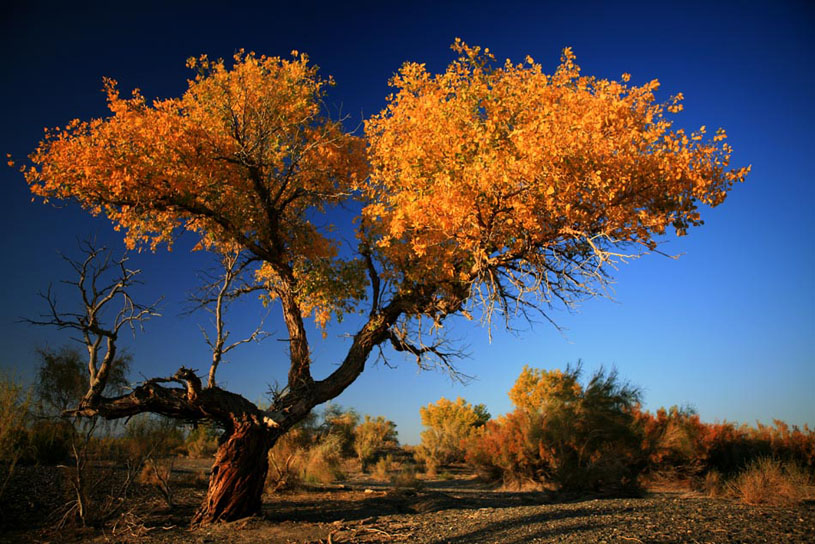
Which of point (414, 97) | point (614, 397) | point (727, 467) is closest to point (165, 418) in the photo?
point (414, 97)

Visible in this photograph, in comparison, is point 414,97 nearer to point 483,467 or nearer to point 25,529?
point 25,529

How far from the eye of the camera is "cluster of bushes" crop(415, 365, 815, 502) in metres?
12.8

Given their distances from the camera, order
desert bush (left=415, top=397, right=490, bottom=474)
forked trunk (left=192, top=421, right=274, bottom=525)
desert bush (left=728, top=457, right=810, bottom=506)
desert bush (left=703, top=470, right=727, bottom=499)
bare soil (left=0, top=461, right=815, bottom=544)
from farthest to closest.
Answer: desert bush (left=415, top=397, right=490, bottom=474) < desert bush (left=703, top=470, right=727, bottom=499) < desert bush (left=728, top=457, right=810, bottom=506) < forked trunk (left=192, top=421, right=274, bottom=525) < bare soil (left=0, top=461, right=815, bottom=544)

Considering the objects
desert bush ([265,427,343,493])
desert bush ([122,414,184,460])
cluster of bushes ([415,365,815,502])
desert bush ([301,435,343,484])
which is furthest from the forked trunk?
cluster of bushes ([415,365,815,502])

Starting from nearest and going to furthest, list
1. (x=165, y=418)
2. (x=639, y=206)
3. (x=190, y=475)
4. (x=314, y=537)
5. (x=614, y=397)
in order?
(x=314, y=537), (x=639, y=206), (x=165, y=418), (x=190, y=475), (x=614, y=397)

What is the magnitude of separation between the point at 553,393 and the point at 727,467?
221 inches

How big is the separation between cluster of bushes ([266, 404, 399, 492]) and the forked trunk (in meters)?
3.84

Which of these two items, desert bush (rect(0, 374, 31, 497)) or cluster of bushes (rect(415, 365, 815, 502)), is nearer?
desert bush (rect(0, 374, 31, 497))

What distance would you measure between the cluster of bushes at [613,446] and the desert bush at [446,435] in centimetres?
497

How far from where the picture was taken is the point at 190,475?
487 inches

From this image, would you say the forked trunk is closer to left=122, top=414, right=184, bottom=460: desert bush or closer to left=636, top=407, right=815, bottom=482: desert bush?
left=122, top=414, right=184, bottom=460: desert bush

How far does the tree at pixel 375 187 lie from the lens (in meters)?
7.57

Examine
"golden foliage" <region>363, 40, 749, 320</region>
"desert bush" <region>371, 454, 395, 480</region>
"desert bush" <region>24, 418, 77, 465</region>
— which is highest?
"golden foliage" <region>363, 40, 749, 320</region>

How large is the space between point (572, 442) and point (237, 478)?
8934 millimetres
